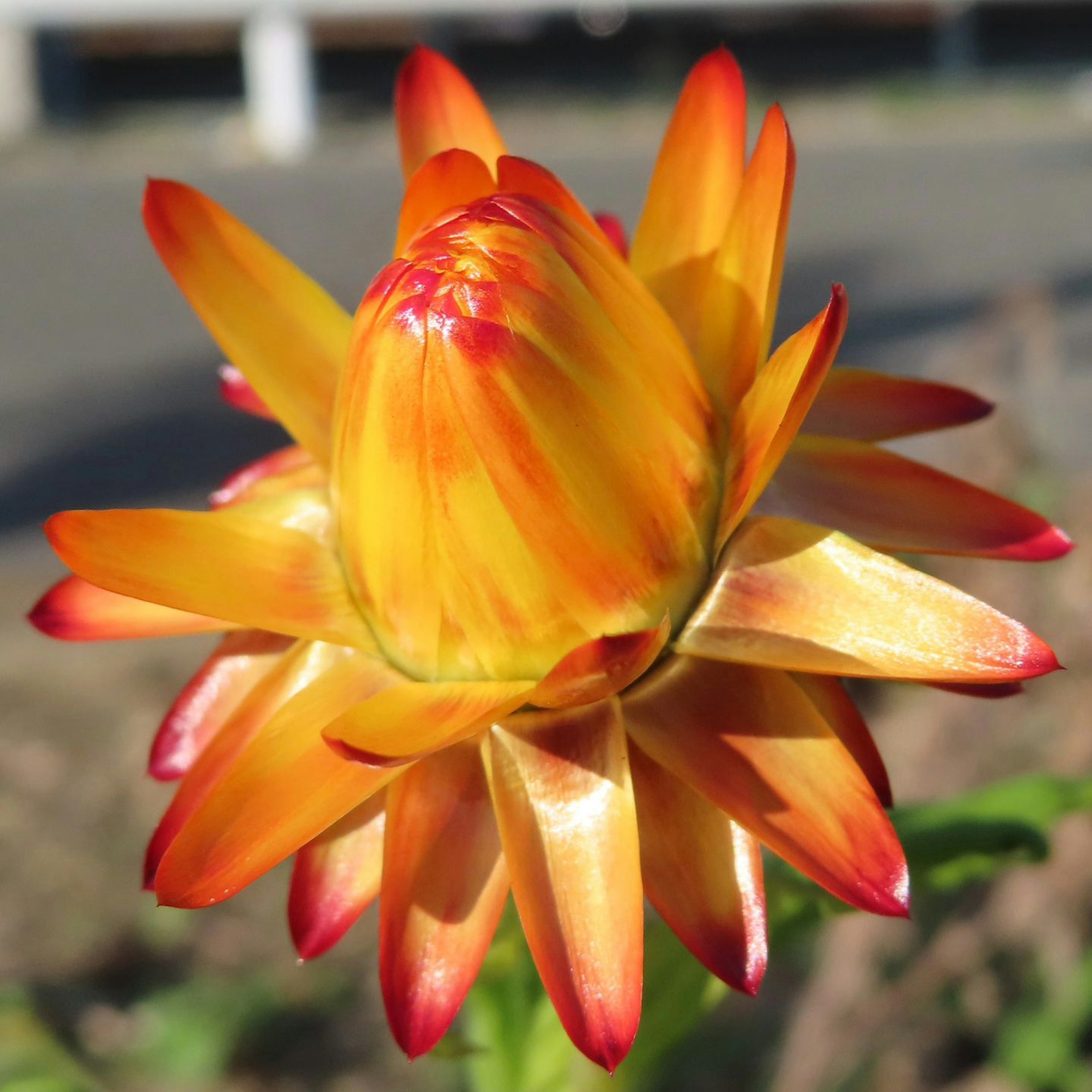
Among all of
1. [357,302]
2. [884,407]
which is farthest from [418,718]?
[357,302]

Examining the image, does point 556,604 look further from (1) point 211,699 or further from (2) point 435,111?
(2) point 435,111

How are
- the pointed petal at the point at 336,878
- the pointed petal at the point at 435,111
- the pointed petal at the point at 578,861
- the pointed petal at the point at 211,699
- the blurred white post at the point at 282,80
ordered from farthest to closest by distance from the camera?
the blurred white post at the point at 282,80, the pointed petal at the point at 435,111, the pointed petal at the point at 211,699, the pointed petal at the point at 336,878, the pointed petal at the point at 578,861

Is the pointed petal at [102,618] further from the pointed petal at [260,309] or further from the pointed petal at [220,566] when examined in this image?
the pointed petal at [260,309]

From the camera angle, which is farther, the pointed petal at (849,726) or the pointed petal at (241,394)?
the pointed petal at (241,394)

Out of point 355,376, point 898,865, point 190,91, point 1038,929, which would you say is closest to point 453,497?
point 355,376

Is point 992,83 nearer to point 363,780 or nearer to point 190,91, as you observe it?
point 190,91

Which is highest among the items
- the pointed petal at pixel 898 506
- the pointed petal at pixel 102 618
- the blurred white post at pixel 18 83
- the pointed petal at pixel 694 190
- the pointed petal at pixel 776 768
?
the pointed petal at pixel 694 190

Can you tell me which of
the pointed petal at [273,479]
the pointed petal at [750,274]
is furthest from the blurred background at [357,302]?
the pointed petal at [750,274]
